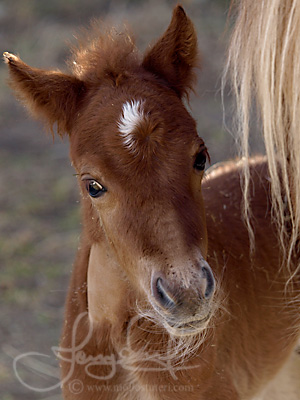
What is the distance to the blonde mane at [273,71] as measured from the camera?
79.0 inches

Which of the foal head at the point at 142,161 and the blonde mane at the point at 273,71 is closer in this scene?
the foal head at the point at 142,161

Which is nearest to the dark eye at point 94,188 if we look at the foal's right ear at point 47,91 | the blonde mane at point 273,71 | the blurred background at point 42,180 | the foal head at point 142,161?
the foal head at point 142,161

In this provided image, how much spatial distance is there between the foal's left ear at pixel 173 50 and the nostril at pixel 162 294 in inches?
30.5

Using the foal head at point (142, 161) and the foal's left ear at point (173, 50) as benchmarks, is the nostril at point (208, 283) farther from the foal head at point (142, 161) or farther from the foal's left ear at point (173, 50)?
the foal's left ear at point (173, 50)

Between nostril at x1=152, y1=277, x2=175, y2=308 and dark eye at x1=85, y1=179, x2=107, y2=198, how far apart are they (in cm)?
36

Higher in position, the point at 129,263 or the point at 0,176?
the point at 129,263

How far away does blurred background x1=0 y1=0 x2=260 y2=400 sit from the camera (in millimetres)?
3828

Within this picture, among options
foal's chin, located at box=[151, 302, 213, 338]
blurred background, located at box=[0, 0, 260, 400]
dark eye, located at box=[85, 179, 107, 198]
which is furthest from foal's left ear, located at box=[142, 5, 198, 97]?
foal's chin, located at box=[151, 302, 213, 338]

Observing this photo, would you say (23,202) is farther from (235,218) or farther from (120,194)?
(120,194)

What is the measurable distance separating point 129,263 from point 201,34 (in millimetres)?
6265

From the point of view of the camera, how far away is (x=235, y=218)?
105 inches

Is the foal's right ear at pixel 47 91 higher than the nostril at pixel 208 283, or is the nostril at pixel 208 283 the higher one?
the foal's right ear at pixel 47 91

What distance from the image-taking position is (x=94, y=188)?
191 centimetres

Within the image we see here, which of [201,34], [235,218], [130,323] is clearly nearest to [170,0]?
[201,34]
